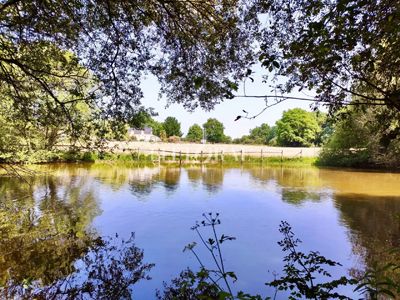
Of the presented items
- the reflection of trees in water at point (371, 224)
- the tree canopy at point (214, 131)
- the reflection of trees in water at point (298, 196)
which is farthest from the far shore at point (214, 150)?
the tree canopy at point (214, 131)

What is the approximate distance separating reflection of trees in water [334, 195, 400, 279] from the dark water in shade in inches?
1.0

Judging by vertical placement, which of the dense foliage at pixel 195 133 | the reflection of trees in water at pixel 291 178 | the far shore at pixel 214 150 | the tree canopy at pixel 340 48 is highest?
the dense foliage at pixel 195 133

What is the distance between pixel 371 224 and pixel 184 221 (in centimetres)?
548

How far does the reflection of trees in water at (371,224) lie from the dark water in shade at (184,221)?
0.09ft

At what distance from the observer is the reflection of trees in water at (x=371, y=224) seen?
→ 7.01 meters

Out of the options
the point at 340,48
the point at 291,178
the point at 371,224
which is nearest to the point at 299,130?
the point at 291,178

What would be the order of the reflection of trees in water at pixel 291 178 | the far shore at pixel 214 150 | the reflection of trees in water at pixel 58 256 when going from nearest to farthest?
the reflection of trees in water at pixel 58 256, the reflection of trees in water at pixel 291 178, the far shore at pixel 214 150

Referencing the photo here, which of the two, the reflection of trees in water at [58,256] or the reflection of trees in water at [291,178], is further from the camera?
the reflection of trees in water at [291,178]

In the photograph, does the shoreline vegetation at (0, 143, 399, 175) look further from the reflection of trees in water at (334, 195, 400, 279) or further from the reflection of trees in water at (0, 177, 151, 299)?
the reflection of trees in water at (0, 177, 151, 299)

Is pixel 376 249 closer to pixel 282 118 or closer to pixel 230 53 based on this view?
pixel 230 53

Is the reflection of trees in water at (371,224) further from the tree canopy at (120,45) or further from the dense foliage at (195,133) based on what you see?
the dense foliage at (195,133)

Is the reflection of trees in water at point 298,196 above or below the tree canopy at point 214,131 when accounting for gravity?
below

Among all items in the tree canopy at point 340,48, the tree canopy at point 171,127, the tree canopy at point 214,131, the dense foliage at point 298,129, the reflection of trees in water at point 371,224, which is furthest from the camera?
the tree canopy at point 214,131

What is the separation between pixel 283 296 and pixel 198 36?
460 cm
